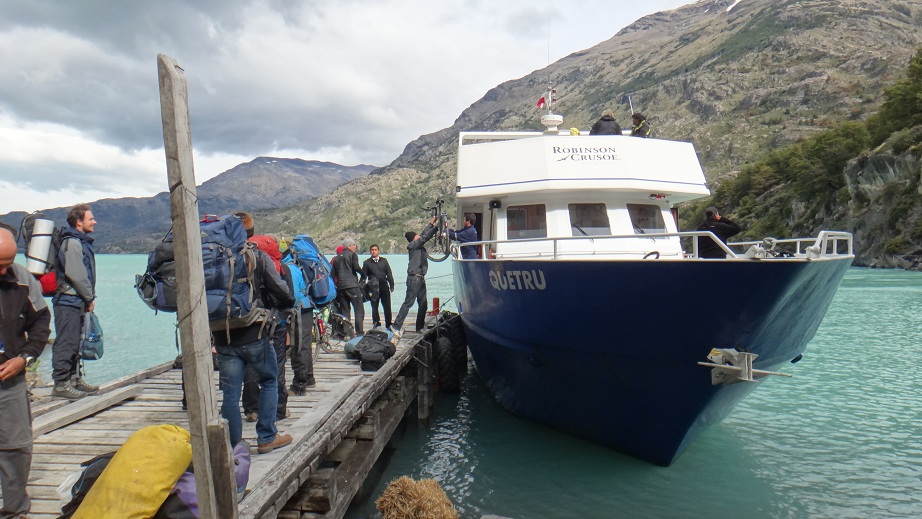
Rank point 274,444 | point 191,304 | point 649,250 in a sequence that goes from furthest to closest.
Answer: point 649,250 → point 274,444 → point 191,304

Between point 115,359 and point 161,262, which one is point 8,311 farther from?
point 115,359

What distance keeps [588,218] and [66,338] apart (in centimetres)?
749

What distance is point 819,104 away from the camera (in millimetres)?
110750

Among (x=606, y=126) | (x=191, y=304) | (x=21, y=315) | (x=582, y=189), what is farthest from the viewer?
(x=606, y=126)

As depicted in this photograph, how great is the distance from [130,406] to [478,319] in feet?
17.0

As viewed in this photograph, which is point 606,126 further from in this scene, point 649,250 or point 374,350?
point 374,350

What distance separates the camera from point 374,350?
868 cm

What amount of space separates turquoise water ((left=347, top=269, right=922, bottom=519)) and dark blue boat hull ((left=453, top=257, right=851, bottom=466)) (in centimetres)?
31

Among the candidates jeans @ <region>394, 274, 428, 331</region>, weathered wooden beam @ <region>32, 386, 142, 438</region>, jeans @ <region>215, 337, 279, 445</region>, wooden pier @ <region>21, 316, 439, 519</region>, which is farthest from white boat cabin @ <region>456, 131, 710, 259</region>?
weathered wooden beam @ <region>32, 386, 142, 438</region>

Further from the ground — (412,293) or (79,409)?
(412,293)

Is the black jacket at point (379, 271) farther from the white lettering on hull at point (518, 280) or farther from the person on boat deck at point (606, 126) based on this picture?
the person on boat deck at point (606, 126)

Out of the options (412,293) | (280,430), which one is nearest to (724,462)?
(412,293)

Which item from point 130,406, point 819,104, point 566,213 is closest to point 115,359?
point 130,406

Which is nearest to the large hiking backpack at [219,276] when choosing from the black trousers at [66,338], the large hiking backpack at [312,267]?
the large hiking backpack at [312,267]
